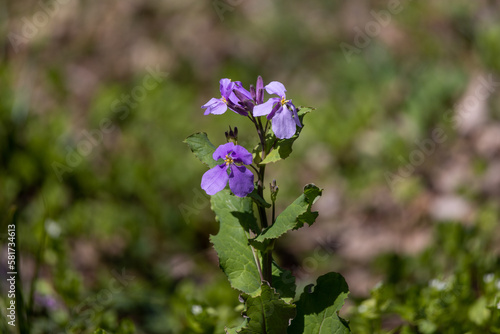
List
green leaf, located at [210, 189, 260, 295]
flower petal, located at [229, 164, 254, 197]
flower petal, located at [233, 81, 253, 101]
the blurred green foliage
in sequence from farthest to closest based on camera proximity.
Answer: the blurred green foliage → green leaf, located at [210, 189, 260, 295] → flower petal, located at [233, 81, 253, 101] → flower petal, located at [229, 164, 254, 197]

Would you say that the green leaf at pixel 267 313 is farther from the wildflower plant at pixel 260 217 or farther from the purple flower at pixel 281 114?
the purple flower at pixel 281 114

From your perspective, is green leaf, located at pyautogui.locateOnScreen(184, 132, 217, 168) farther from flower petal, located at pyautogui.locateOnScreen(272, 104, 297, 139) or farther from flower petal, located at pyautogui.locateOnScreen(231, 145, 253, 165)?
flower petal, located at pyautogui.locateOnScreen(272, 104, 297, 139)

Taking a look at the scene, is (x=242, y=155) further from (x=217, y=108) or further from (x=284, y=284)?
(x=284, y=284)

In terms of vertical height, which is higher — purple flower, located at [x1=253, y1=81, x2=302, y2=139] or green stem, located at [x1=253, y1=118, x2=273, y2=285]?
purple flower, located at [x1=253, y1=81, x2=302, y2=139]

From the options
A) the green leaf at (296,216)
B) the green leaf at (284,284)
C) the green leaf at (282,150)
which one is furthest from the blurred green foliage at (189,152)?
the green leaf at (282,150)

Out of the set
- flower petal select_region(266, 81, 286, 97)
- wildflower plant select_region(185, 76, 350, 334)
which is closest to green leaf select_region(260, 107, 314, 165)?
wildflower plant select_region(185, 76, 350, 334)

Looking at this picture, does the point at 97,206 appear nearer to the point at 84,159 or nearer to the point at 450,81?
the point at 84,159

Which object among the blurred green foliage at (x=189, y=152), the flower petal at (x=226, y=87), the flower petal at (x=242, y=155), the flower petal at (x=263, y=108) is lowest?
the blurred green foliage at (x=189, y=152)

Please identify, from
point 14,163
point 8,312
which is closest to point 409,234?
point 8,312
